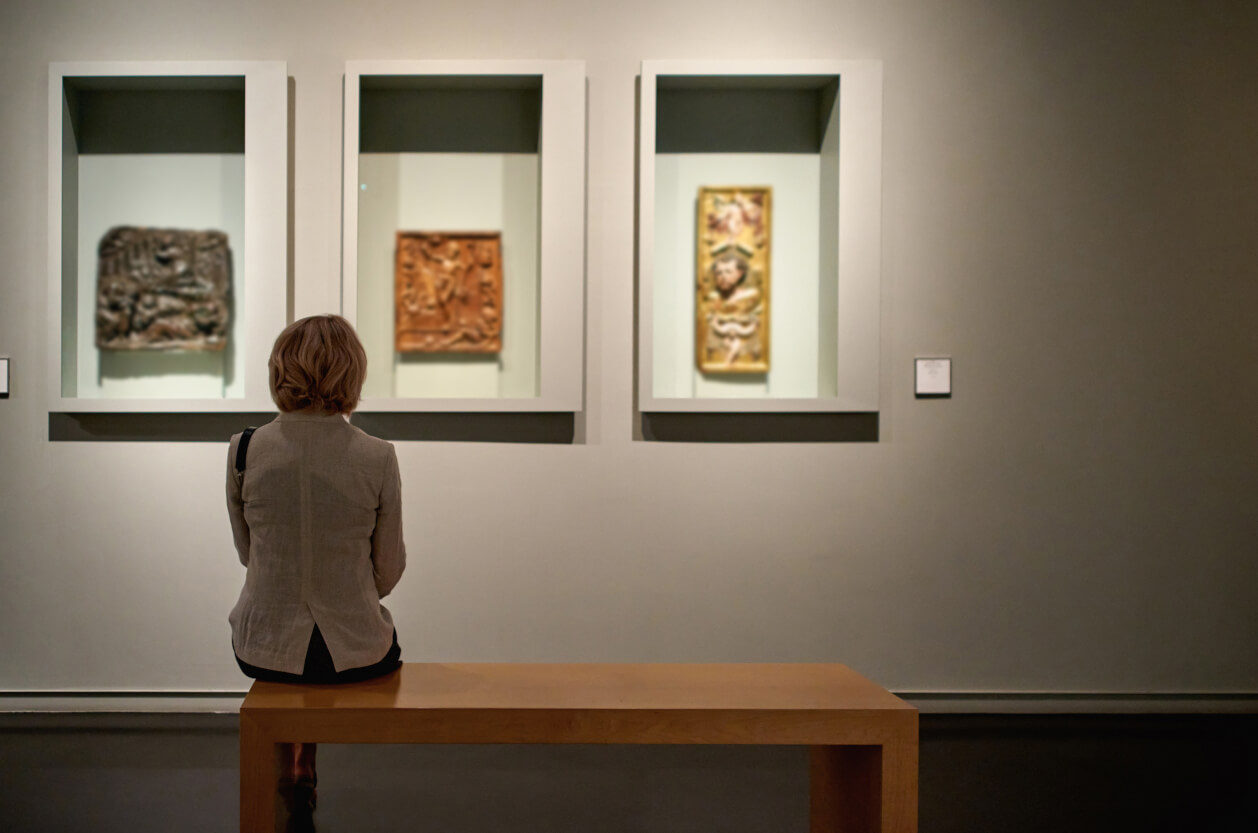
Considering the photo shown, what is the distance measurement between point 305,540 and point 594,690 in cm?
80

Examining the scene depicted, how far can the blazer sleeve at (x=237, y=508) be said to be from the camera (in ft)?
6.88

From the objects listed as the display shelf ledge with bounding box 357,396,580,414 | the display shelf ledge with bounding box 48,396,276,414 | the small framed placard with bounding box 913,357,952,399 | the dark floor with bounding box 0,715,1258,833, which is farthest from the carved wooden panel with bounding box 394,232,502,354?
the small framed placard with bounding box 913,357,952,399

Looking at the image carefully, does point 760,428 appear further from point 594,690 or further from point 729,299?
A: point 594,690

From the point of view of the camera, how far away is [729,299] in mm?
3520

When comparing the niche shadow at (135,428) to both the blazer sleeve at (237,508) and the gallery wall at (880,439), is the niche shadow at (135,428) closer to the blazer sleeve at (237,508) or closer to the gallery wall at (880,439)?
A: the gallery wall at (880,439)

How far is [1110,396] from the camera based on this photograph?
11.4 feet

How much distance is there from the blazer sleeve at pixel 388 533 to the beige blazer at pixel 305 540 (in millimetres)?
37

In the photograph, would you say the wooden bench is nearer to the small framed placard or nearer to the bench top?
the bench top

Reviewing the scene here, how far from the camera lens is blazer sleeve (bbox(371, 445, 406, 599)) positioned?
2121mm

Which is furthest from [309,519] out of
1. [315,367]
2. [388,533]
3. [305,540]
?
[315,367]

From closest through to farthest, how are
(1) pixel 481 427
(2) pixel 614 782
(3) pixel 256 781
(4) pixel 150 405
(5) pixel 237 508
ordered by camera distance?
(3) pixel 256 781 → (5) pixel 237 508 → (2) pixel 614 782 → (4) pixel 150 405 → (1) pixel 481 427

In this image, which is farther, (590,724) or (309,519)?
(309,519)

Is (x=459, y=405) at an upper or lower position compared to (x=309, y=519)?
upper

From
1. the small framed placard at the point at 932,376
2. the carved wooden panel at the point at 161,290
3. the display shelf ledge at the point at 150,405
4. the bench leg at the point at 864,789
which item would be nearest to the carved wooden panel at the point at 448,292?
the display shelf ledge at the point at 150,405
